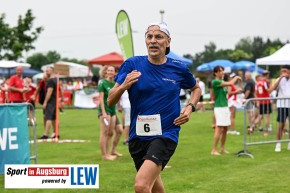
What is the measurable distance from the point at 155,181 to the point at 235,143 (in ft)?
30.5

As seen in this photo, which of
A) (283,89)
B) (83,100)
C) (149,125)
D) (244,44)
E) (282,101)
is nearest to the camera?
(149,125)

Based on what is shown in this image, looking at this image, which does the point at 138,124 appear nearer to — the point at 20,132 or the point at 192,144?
the point at 20,132

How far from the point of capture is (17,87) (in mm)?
16766

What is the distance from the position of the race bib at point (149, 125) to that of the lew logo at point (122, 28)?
5.78 m

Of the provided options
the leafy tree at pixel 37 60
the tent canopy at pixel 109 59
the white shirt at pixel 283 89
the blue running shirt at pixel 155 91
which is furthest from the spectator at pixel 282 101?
the leafy tree at pixel 37 60

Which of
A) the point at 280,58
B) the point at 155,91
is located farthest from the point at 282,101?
the point at 155,91

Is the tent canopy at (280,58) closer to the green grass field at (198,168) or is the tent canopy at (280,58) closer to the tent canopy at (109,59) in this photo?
the green grass field at (198,168)

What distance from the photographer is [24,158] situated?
951 cm

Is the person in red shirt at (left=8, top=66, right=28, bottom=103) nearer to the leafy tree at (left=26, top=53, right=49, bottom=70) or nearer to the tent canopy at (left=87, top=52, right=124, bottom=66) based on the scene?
the tent canopy at (left=87, top=52, right=124, bottom=66)

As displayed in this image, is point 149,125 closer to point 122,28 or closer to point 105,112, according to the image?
point 105,112

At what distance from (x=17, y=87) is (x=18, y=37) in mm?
25827

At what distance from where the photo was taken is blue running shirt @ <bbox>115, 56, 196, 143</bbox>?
18.7ft

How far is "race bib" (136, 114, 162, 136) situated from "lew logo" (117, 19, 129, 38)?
227 inches

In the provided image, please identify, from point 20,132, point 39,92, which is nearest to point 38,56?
point 39,92
